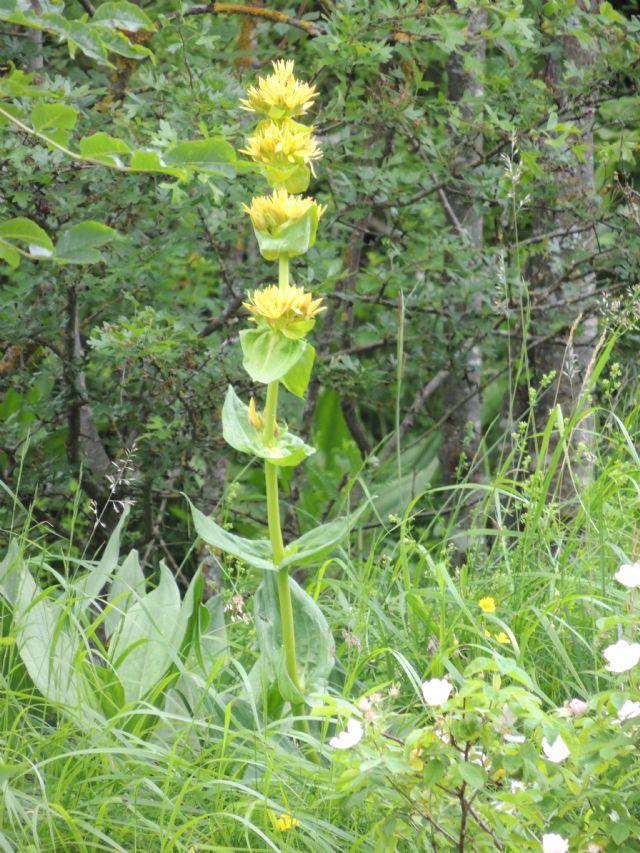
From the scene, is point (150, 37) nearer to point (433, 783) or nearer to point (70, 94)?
point (70, 94)

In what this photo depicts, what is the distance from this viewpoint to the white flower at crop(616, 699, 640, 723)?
156 cm

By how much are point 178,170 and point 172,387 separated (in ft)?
4.68

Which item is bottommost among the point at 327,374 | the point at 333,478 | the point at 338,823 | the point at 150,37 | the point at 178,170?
the point at 333,478

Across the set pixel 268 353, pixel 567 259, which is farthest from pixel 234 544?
pixel 567 259

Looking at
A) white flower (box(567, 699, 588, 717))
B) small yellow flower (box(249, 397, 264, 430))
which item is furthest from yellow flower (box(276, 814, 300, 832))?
small yellow flower (box(249, 397, 264, 430))

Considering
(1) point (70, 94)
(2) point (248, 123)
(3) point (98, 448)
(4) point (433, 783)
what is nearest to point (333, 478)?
(3) point (98, 448)

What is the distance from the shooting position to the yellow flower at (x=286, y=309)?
6.31 ft

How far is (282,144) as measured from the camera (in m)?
1.93

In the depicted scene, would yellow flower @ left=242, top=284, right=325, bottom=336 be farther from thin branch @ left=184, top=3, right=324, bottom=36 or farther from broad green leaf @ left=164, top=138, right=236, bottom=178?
thin branch @ left=184, top=3, right=324, bottom=36

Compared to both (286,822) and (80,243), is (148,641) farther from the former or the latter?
(80,243)

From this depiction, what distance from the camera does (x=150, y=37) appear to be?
3.58 m

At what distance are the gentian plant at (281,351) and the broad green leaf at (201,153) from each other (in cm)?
11

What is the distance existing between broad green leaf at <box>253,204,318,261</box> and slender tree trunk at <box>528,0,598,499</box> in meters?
1.43

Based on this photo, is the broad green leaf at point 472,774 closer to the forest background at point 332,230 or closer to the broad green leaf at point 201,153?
the broad green leaf at point 201,153
